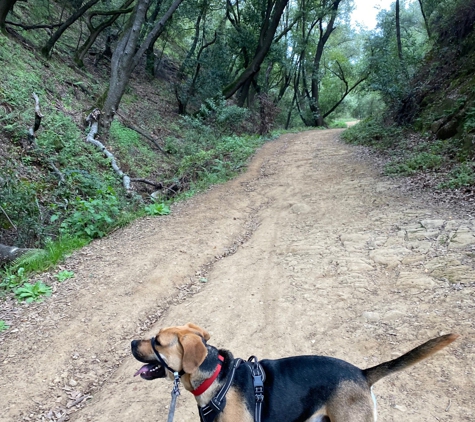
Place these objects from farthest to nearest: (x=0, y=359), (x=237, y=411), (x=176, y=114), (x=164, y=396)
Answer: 1. (x=176, y=114)
2. (x=0, y=359)
3. (x=164, y=396)
4. (x=237, y=411)

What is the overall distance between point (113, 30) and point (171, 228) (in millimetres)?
19201

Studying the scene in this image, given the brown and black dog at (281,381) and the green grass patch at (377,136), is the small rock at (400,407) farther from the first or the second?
the green grass patch at (377,136)

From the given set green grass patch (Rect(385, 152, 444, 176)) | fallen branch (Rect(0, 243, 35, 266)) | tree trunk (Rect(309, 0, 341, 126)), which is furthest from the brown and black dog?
tree trunk (Rect(309, 0, 341, 126))

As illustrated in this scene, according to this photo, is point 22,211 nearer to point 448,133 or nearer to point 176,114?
point 448,133

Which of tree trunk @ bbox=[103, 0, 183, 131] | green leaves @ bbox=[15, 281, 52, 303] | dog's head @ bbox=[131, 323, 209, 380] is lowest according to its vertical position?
green leaves @ bbox=[15, 281, 52, 303]

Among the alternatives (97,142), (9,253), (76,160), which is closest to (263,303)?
(9,253)

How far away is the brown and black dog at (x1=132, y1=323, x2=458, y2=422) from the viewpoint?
258 cm

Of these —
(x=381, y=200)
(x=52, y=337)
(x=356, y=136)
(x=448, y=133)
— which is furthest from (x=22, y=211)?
(x=356, y=136)

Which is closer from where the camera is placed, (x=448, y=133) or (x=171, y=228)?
(x=171, y=228)

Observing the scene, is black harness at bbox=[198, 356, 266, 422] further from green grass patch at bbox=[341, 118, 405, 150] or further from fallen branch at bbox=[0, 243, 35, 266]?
green grass patch at bbox=[341, 118, 405, 150]

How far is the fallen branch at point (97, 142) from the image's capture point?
1095cm

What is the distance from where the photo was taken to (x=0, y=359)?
444 centimetres

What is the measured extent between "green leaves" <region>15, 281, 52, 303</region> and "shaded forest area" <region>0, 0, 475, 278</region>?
321 mm

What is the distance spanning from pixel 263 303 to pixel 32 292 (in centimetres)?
357
